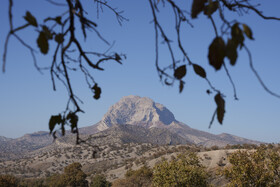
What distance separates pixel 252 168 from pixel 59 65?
55.3 ft

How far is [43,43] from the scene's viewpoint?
125cm

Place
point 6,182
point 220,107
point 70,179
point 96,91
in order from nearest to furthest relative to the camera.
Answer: point 220,107
point 96,91
point 6,182
point 70,179

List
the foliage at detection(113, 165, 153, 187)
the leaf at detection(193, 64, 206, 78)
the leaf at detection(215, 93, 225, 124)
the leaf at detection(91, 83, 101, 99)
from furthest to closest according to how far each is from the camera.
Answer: the foliage at detection(113, 165, 153, 187) < the leaf at detection(91, 83, 101, 99) < the leaf at detection(193, 64, 206, 78) < the leaf at detection(215, 93, 225, 124)

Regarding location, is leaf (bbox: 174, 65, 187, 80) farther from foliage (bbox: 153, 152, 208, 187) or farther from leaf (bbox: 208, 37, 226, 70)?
foliage (bbox: 153, 152, 208, 187)

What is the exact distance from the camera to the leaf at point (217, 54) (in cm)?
95

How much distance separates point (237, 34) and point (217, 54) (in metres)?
0.11

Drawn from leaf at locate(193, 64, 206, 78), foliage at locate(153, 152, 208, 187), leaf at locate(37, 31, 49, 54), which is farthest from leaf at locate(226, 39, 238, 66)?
foliage at locate(153, 152, 208, 187)

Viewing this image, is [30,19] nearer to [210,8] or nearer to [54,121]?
[54,121]

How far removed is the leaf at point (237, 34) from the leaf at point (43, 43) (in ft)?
2.76

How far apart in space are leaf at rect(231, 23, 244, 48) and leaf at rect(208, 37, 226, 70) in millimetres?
53

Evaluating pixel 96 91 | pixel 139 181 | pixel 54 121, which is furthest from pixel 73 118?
pixel 139 181

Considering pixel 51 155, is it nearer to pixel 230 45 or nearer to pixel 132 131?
pixel 132 131

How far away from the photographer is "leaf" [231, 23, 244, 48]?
958 mm

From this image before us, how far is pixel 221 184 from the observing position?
3170 centimetres
